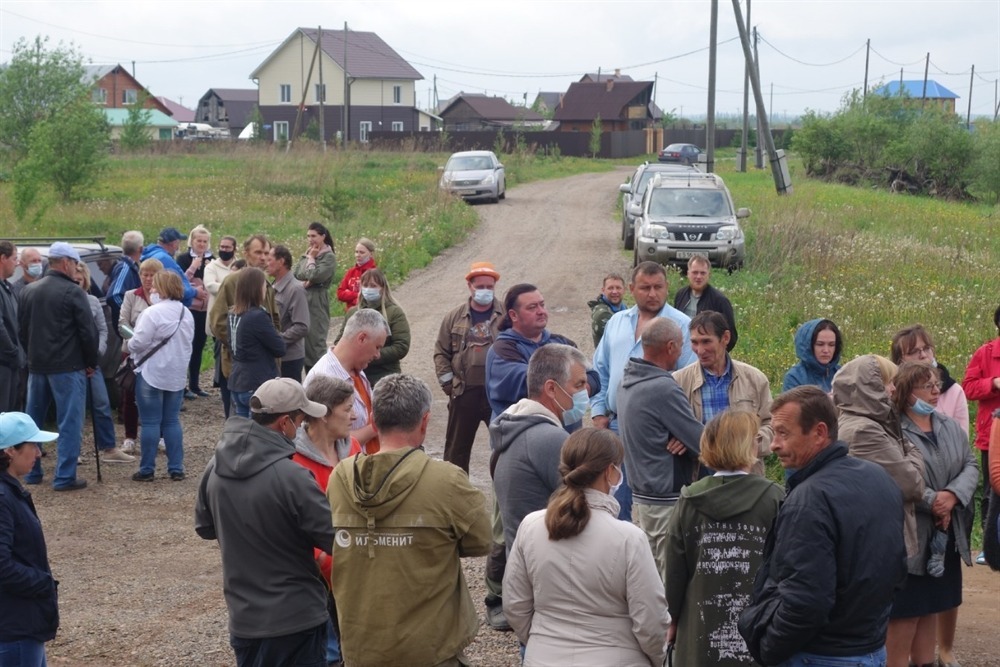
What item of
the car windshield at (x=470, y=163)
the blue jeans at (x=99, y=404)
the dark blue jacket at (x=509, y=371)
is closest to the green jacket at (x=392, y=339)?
the dark blue jacket at (x=509, y=371)

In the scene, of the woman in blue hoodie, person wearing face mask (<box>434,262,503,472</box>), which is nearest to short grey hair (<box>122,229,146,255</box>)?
person wearing face mask (<box>434,262,503,472</box>)

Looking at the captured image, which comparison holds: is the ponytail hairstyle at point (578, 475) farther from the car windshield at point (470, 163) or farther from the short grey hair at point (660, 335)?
the car windshield at point (470, 163)

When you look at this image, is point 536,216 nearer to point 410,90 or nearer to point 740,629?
point 740,629

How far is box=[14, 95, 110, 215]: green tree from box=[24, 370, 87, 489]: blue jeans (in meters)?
22.5

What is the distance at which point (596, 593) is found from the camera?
3959 millimetres

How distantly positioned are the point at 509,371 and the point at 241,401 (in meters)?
3.61

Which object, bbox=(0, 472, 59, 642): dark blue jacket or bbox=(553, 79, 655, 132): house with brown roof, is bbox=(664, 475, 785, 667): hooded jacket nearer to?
bbox=(0, 472, 59, 642): dark blue jacket

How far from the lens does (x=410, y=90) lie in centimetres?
8488

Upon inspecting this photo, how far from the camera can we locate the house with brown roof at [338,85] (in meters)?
82.6

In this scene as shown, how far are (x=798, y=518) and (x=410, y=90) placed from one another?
8385 centimetres

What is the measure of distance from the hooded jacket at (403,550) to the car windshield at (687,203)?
16.9 metres

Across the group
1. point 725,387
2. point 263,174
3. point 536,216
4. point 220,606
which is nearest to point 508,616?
point 725,387

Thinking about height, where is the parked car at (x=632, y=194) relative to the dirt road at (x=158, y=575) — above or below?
above

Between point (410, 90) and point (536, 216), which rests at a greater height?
point (410, 90)
